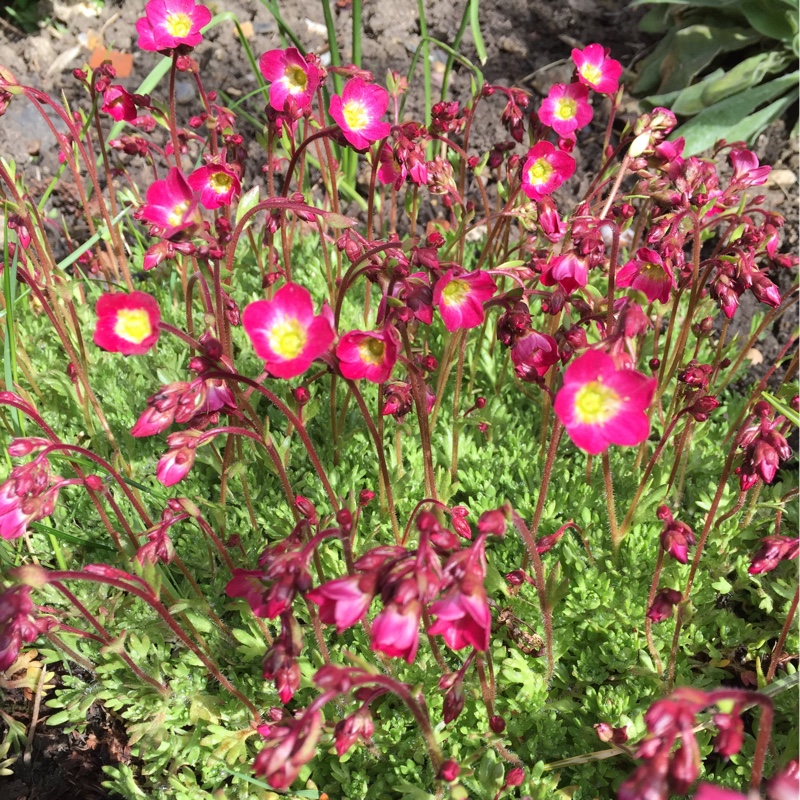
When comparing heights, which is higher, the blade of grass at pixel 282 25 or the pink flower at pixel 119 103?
the blade of grass at pixel 282 25

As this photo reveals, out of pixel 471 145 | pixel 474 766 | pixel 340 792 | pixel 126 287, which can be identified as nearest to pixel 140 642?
pixel 340 792

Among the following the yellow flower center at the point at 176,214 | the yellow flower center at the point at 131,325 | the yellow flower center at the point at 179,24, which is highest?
the yellow flower center at the point at 179,24

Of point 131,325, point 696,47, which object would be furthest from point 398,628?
point 696,47

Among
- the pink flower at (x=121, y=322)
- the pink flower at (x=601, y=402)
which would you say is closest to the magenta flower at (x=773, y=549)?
the pink flower at (x=601, y=402)

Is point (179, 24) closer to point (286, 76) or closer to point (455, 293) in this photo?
point (286, 76)

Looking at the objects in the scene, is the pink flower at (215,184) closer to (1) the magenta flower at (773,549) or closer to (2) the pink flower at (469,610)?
(2) the pink flower at (469,610)

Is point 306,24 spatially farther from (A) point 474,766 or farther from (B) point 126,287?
(A) point 474,766
